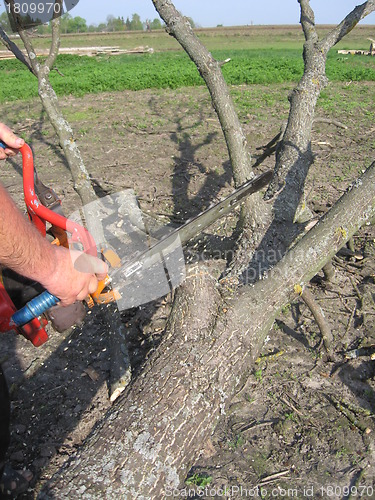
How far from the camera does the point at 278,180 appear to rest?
11.1 feet

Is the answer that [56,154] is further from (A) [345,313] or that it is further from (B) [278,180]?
(A) [345,313]

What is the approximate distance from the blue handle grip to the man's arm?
5 centimetres

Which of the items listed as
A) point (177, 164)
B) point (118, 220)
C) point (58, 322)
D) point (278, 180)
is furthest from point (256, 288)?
point (177, 164)

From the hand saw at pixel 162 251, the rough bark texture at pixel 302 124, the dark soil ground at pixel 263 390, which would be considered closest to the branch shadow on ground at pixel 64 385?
the dark soil ground at pixel 263 390

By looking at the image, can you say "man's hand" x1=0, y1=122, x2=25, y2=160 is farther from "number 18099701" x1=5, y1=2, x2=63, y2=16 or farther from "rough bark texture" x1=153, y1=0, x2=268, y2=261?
"rough bark texture" x1=153, y1=0, x2=268, y2=261

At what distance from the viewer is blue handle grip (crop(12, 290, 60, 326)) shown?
1.61 metres

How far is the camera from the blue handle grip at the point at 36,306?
63.3 inches

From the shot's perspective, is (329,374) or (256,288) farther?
(329,374)

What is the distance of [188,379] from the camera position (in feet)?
6.26

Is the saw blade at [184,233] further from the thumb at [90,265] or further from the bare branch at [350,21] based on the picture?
the bare branch at [350,21]

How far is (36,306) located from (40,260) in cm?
28

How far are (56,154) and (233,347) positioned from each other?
5492mm

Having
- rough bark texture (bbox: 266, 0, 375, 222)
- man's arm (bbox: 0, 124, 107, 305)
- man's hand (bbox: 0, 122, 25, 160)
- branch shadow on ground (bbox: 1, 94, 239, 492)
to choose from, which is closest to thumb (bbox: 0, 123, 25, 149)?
man's hand (bbox: 0, 122, 25, 160)

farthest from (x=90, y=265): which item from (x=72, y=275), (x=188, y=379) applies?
(x=188, y=379)
